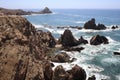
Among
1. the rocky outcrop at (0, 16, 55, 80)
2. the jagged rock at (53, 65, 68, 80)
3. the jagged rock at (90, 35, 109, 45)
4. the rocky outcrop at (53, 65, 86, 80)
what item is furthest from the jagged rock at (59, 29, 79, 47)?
the rocky outcrop at (0, 16, 55, 80)

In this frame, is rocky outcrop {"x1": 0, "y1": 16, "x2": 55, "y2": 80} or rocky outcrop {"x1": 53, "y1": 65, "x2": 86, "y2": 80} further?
rocky outcrop {"x1": 53, "y1": 65, "x2": 86, "y2": 80}

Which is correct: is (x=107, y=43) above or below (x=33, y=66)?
below

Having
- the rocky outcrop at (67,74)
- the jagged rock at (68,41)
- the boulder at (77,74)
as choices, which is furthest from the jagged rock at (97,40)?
the boulder at (77,74)

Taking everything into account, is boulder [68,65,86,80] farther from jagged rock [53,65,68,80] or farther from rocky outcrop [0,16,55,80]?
rocky outcrop [0,16,55,80]

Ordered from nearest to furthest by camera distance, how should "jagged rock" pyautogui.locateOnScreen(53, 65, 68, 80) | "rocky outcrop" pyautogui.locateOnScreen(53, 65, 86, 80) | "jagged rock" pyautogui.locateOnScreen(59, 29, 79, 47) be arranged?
"jagged rock" pyautogui.locateOnScreen(53, 65, 68, 80) < "rocky outcrop" pyautogui.locateOnScreen(53, 65, 86, 80) < "jagged rock" pyautogui.locateOnScreen(59, 29, 79, 47)

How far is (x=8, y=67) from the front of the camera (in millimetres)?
27000

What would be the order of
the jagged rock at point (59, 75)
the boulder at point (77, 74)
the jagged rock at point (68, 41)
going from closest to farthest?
1. the jagged rock at point (59, 75)
2. the boulder at point (77, 74)
3. the jagged rock at point (68, 41)

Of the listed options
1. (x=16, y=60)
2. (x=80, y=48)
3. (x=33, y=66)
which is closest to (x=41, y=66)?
(x=33, y=66)

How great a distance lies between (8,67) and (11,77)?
1.49 metres

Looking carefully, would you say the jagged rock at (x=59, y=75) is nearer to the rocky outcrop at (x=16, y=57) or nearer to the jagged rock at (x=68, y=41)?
the rocky outcrop at (x=16, y=57)

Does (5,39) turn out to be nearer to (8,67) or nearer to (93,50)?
(8,67)

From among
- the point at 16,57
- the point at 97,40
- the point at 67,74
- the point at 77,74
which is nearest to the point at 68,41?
the point at 97,40

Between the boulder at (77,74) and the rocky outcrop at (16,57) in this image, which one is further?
the boulder at (77,74)

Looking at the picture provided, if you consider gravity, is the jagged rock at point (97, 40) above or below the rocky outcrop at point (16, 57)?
below
